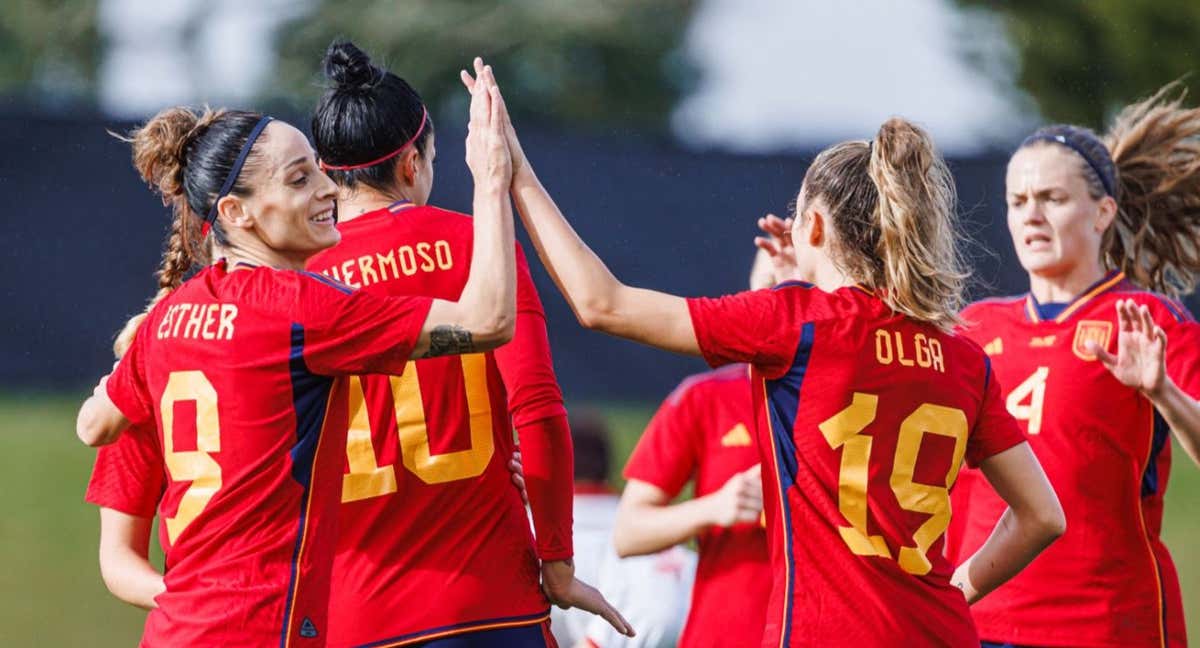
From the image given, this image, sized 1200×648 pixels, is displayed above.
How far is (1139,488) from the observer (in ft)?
13.8

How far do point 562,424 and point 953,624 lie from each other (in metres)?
0.96

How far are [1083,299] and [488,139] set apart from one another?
1977mm

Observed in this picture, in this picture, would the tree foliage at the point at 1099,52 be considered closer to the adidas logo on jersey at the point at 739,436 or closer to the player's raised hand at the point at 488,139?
the adidas logo on jersey at the point at 739,436

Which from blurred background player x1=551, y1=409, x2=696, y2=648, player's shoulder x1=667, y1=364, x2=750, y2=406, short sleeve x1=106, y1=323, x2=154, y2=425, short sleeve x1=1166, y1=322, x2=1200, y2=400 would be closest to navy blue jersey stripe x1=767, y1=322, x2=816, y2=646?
short sleeve x1=106, y1=323, x2=154, y2=425

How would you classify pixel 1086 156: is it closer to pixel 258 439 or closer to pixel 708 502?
pixel 708 502

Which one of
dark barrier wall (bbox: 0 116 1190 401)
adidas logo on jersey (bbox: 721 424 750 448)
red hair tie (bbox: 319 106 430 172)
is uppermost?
dark barrier wall (bbox: 0 116 1190 401)

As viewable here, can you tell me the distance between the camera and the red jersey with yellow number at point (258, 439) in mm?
3045

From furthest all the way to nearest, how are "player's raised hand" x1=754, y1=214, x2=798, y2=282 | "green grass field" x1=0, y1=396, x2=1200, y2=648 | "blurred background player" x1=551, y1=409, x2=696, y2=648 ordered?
"green grass field" x1=0, y1=396, x2=1200, y2=648, "blurred background player" x1=551, y1=409, x2=696, y2=648, "player's raised hand" x1=754, y1=214, x2=798, y2=282

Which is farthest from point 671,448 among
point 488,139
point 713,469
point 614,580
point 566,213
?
point 566,213

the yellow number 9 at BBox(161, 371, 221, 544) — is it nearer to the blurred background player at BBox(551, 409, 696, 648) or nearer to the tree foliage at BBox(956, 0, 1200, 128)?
the blurred background player at BBox(551, 409, 696, 648)

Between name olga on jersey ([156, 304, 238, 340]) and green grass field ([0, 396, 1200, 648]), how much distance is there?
220 inches

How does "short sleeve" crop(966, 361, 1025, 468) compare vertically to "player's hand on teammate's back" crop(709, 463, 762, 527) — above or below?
above

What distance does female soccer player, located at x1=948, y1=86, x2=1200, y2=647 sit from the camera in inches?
164

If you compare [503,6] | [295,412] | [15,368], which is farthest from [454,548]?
[503,6]
